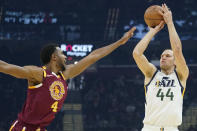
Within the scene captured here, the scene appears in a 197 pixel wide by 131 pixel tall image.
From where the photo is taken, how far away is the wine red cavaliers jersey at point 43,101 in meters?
3.96

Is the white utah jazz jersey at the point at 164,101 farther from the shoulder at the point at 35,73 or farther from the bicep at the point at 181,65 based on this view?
the shoulder at the point at 35,73

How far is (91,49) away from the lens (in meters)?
13.8

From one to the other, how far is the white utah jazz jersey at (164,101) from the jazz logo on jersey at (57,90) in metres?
1.16

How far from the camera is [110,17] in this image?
14680 millimetres

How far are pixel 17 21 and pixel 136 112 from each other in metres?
5.48

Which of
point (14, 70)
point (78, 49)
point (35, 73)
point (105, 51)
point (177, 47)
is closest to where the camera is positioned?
point (14, 70)

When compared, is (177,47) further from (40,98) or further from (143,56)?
(40,98)

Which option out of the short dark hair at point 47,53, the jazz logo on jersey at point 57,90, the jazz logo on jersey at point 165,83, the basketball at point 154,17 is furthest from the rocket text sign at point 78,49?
the jazz logo on jersey at point 57,90

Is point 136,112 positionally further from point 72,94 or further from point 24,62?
point 24,62

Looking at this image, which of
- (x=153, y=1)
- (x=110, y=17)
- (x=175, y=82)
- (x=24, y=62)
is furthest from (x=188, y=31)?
(x=175, y=82)

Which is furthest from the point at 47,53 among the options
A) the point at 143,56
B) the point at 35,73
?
the point at 143,56

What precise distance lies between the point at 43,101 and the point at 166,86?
1.56m

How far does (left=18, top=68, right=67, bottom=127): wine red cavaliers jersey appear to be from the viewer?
3.96m

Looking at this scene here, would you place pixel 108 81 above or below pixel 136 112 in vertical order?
above
